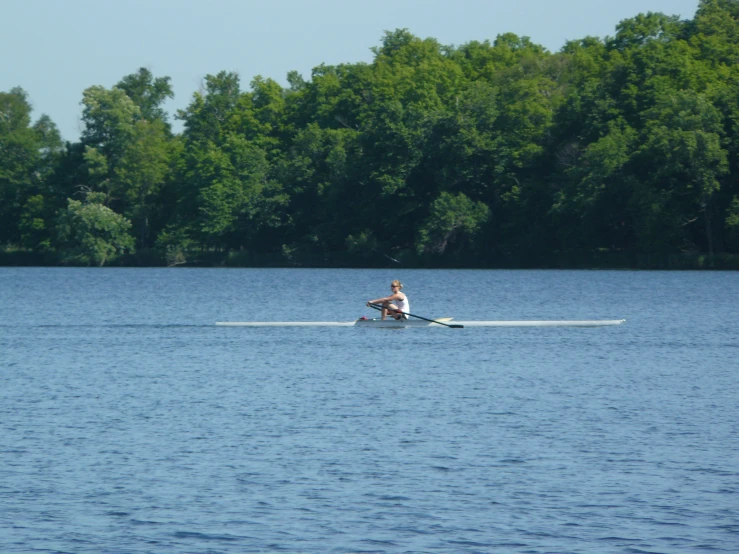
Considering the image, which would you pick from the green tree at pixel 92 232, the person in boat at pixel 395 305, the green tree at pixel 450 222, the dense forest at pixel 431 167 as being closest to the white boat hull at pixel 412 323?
the person in boat at pixel 395 305

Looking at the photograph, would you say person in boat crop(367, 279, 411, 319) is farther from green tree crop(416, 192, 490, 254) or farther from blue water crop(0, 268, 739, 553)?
green tree crop(416, 192, 490, 254)

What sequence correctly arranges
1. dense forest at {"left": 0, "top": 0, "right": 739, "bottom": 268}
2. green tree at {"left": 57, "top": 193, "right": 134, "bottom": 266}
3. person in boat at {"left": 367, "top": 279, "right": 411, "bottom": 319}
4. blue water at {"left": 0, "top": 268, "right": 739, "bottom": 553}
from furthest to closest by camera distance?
green tree at {"left": 57, "top": 193, "right": 134, "bottom": 266}, dense forest at {"left": 0, "top": 0, "right": 739, "bottom": 268}, person in boat at {"left": 367, "top": 279, "right": 411, "bottom": 319}, blue water at {"left": 0, "top": 268, "right": 739, "bottom": 553}

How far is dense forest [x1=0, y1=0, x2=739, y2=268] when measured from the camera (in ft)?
313

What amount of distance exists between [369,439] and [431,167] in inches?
3614

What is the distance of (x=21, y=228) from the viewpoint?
128750 mm

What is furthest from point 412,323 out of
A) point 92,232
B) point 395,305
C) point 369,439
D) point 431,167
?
point 92,232

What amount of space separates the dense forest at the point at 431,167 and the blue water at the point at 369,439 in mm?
51388

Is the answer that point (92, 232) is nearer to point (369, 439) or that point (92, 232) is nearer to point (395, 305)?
point (395, 305)

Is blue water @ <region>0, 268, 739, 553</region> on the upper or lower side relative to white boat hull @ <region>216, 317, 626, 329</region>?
lower

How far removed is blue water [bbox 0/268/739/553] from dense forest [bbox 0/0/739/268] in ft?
169

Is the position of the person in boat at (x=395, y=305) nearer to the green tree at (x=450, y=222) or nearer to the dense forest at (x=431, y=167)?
the dense forest at (x=431, y=167)

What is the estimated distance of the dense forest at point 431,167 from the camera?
313 feet

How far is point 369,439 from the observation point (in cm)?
2103

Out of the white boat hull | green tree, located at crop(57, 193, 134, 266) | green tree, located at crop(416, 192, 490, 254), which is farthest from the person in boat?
green tree, located at crop(57, 193, 134, 266)
